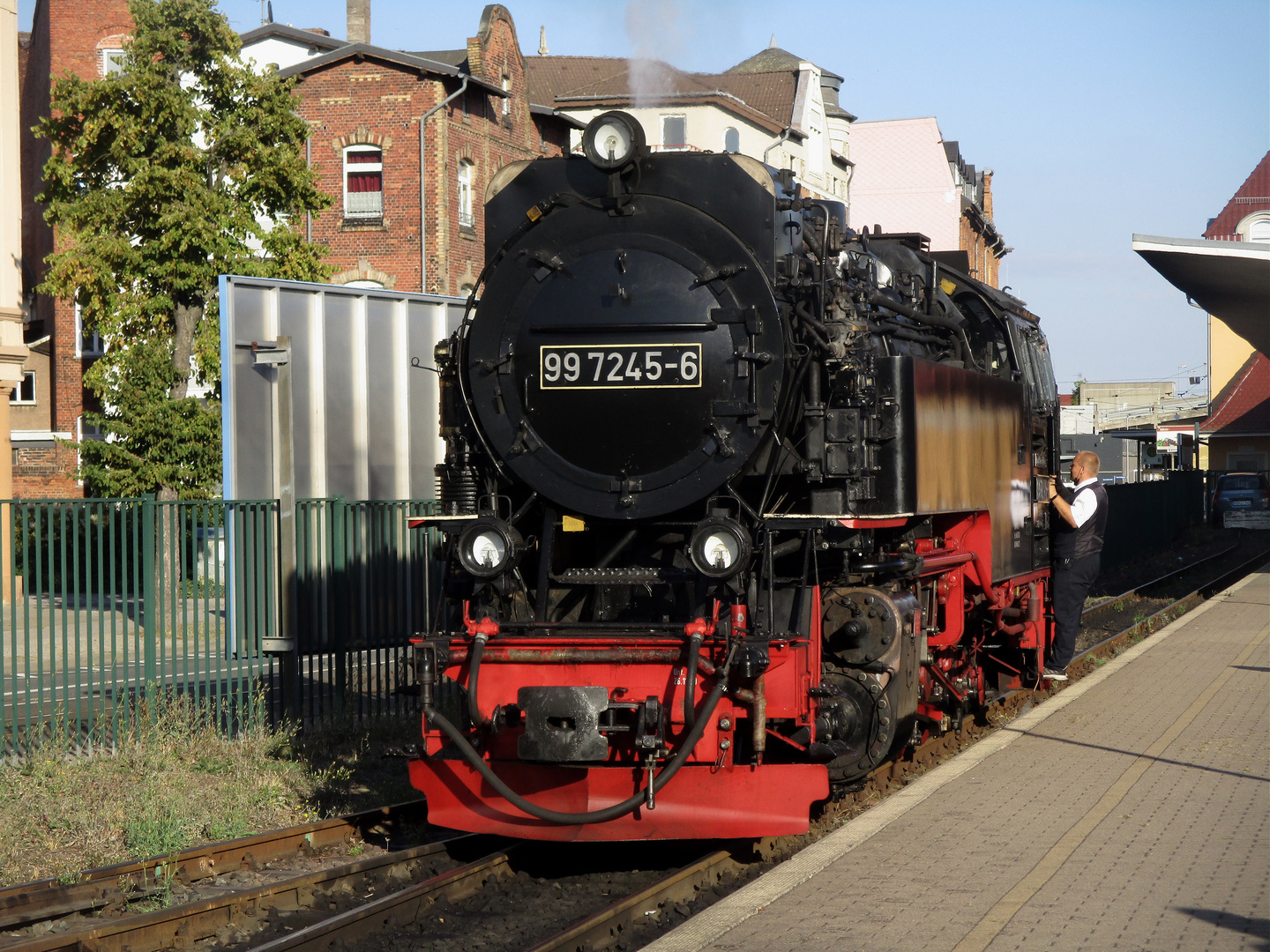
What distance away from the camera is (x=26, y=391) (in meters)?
28.8

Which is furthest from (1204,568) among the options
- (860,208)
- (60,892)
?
(860,208)

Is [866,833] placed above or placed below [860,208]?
below

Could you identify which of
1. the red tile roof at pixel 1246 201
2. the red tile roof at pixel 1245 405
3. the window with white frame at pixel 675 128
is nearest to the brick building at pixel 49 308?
the window with white frame at pixel 675 128

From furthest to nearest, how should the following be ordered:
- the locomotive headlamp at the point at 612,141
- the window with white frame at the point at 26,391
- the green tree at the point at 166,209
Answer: the window with white frame at the point at 26,391 < the green tree at the point at 166,209 < the locomotive headlamp at the point at 612,141

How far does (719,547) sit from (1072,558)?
18.9 ft

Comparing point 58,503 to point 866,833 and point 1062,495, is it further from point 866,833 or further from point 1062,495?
point 1062,495

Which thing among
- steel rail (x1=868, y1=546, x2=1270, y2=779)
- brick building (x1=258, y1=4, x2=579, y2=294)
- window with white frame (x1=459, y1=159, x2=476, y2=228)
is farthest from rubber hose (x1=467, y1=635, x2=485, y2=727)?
window with white frame (x1=459, y1=159, x2=476, y2=228)

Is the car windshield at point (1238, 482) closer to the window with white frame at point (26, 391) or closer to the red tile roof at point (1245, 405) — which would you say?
the red tile roof at point (1245, 405)

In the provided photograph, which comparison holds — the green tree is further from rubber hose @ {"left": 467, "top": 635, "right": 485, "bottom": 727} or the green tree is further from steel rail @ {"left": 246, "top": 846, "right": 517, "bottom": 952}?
steel rail @ {"left": 246, "top": 846, "right": 517, "bottom": 952}

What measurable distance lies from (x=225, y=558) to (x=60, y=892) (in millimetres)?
3782

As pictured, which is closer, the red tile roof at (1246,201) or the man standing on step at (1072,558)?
the man standing on step at (1072,558)

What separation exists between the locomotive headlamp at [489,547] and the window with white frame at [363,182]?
22731mm

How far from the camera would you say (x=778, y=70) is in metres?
45.8

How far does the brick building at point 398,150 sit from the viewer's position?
90.7 ft
